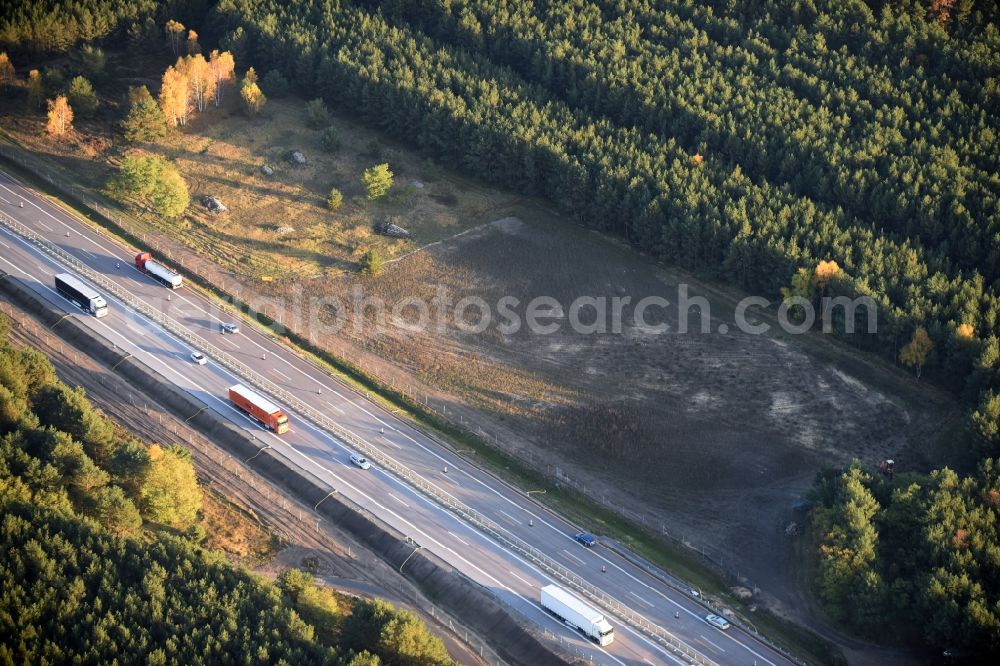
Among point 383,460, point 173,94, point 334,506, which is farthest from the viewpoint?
point 173,94

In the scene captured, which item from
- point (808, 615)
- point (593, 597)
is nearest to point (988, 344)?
point (808, 615)

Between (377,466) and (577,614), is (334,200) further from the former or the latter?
(577,614)

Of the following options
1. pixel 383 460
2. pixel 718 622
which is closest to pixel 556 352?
pixel 383 460

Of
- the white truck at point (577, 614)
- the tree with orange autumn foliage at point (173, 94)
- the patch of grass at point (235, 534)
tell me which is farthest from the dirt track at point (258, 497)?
the tree with orange autumn foliage at point (173, 94)

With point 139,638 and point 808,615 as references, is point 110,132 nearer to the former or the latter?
point 139,638

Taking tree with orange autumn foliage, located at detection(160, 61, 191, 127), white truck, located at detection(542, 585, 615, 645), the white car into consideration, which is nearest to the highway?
the white car

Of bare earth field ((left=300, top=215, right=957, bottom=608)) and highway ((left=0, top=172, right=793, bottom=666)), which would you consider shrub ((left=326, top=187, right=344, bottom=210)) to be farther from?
highway ((left=0, top=172, right=793, bottom=666))
